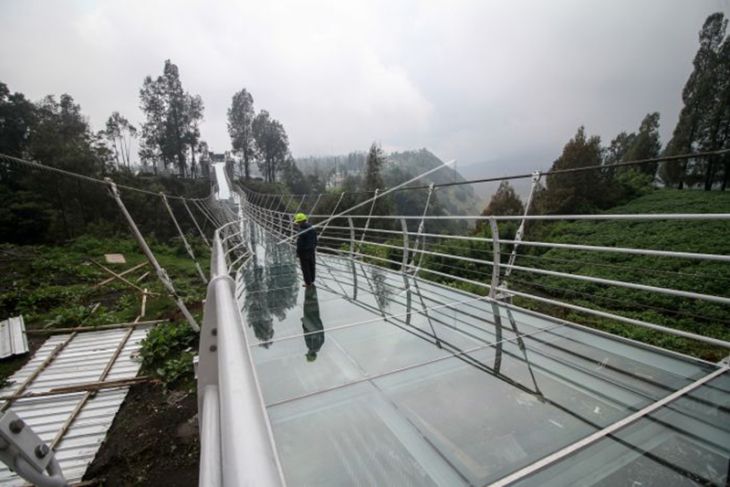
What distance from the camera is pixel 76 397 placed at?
496 cm

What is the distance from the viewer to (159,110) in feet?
129

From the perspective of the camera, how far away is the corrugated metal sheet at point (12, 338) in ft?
19.9

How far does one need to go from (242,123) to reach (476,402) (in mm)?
49997

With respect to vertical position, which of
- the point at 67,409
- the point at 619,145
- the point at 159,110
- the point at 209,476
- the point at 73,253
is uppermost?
the point at 159,110

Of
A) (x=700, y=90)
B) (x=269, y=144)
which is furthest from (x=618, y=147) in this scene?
(x=269, y=144)

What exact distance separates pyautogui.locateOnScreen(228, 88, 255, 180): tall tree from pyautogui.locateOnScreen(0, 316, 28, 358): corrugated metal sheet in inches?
1631

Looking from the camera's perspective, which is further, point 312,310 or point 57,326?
point 57,326

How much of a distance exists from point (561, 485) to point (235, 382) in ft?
4.60

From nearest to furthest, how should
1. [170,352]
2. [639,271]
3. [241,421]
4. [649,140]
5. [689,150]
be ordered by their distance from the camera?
→ [241,421] → [170,352] → [639,271] → [689,150] → [649,140]

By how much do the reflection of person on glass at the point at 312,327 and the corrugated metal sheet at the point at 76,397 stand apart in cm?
339

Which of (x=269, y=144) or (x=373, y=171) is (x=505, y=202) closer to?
(x=373, y=171)

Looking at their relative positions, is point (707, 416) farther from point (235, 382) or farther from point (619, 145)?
point (619, 145)

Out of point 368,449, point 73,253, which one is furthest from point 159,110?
point 368,449

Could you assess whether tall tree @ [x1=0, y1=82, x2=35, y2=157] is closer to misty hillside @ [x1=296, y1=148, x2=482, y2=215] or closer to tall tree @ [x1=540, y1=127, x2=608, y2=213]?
misty hillside @ [x1=296, y1=148, x2=482, y2=215]
